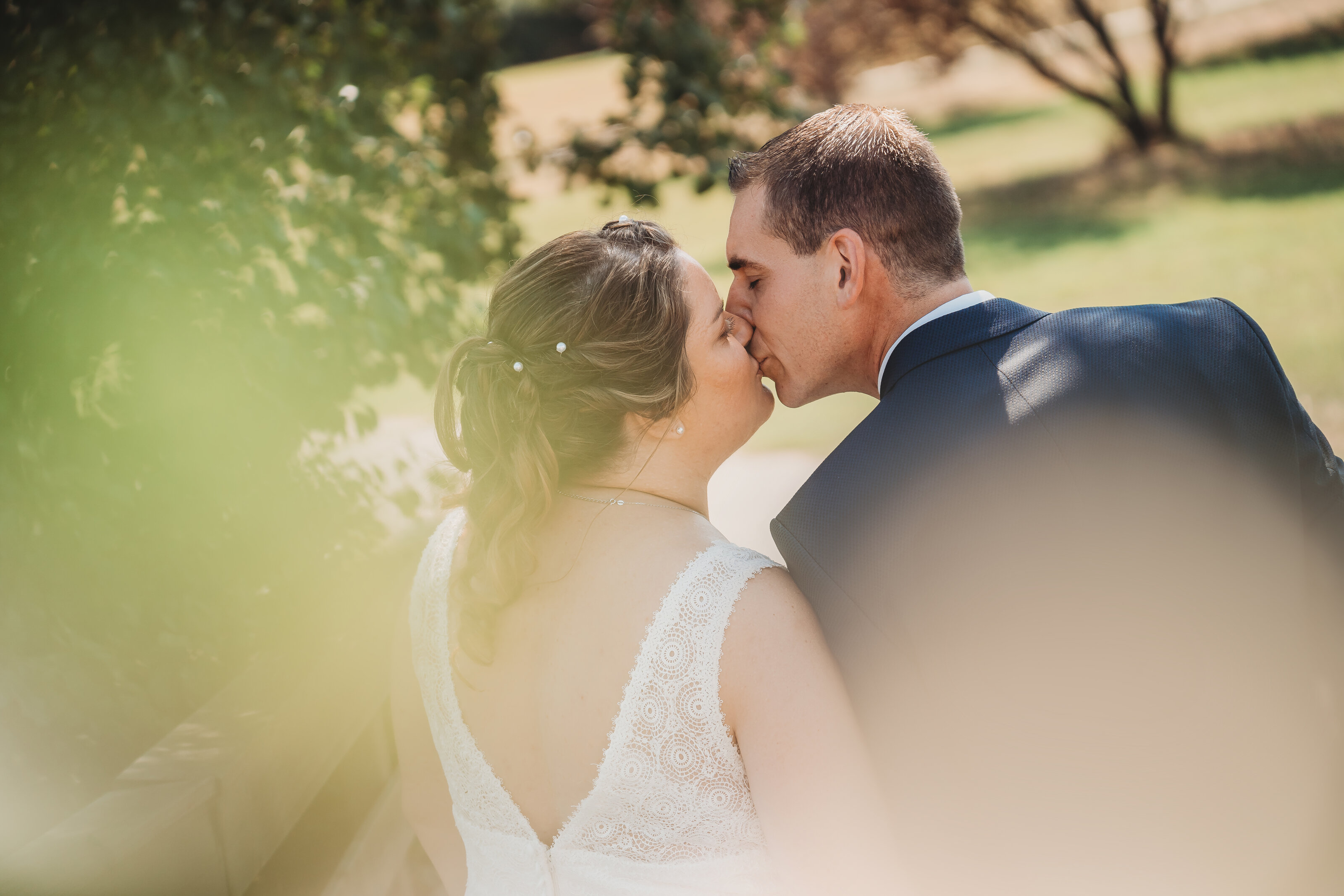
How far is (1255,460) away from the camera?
1943 millimetres

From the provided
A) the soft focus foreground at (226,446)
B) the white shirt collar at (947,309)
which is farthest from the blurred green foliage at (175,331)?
the white shirt collar at (947,309)

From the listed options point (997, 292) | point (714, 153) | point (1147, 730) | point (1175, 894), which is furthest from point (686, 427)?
point (997, 292)

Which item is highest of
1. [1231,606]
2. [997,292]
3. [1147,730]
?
[1231,606]

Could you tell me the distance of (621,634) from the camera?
1.96 m

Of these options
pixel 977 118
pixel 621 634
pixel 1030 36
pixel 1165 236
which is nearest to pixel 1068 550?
pixel 621 634

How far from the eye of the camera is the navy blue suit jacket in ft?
6.17

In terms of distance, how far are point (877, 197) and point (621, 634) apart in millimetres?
1201

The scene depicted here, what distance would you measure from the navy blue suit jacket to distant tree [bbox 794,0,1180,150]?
13.7 meters

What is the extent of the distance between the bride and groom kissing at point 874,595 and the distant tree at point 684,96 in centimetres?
262

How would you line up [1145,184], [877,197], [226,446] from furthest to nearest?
[1145,184]
[226,446]
[877,197]

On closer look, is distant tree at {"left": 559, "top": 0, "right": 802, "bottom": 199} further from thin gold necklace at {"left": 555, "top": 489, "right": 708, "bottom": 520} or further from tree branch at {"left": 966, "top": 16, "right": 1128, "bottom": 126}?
tree branch at {"left": 966, "top": 16, "right": 1128, "bottom": 126}

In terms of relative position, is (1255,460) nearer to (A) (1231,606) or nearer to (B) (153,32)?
(A) (1231,606)

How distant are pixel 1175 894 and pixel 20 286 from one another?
313 cm

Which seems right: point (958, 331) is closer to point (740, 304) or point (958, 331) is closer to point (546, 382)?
point (740, 304)
